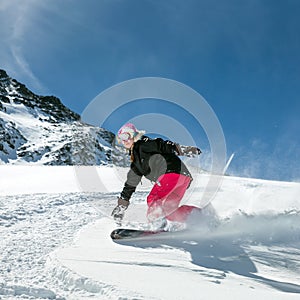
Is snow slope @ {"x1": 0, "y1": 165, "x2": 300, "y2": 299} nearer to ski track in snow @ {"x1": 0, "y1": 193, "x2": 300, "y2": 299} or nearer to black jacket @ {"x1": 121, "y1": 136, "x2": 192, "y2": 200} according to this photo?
ski track in snow @ {"x1": 0, "y1": 193, "x2": 300, "y2": 299}

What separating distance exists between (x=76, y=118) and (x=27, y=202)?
159554mm

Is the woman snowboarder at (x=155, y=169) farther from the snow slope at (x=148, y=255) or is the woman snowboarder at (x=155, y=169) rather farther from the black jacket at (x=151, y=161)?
the snow slope at (x=148, y=255)

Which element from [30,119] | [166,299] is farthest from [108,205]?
[30,119]

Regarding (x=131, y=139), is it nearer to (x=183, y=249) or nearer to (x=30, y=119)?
(x=183, y=249)

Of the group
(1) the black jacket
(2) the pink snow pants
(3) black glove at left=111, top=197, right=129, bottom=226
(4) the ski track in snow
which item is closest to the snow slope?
Answer: (4) the ski track in snow

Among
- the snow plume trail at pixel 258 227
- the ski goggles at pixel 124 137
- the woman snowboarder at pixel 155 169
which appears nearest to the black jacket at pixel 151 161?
the woman snowboarder at pixel 155 169

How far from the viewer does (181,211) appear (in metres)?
5.02

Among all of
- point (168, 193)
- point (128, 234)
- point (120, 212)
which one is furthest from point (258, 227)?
point (120, 212)

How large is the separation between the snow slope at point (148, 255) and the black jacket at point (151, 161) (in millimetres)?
732

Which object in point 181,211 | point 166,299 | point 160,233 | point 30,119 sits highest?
point 30,119

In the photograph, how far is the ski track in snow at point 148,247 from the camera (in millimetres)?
2490

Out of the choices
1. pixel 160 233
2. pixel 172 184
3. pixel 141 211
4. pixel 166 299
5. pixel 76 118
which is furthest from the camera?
pixel 76 118

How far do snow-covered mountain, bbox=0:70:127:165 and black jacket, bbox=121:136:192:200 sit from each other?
71.0 metres

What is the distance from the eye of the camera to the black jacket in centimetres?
565
